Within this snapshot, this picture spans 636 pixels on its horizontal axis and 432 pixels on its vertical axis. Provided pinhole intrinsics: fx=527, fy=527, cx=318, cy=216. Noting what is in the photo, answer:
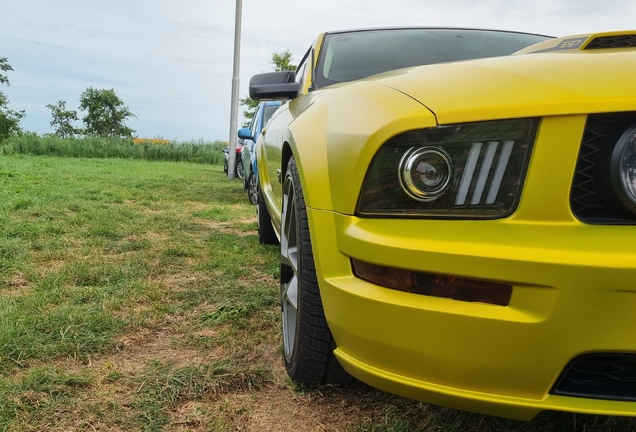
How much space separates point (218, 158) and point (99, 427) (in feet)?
73.5

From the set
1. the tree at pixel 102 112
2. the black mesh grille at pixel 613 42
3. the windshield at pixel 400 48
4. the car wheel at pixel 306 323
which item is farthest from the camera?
the tree at pixel 102 112

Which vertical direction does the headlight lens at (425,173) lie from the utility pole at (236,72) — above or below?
below

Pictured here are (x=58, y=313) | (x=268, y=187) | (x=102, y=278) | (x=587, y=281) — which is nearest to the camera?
(x=587, y=281)

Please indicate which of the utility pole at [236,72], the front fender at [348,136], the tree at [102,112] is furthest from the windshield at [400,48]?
the tree at [102,112]

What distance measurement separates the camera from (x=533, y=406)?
1156 mm

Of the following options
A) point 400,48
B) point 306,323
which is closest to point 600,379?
point 306,323

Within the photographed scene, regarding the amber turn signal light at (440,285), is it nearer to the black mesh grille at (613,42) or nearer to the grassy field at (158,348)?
the grassy field at (158,348)

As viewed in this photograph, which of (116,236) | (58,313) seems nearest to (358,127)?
(58,313)

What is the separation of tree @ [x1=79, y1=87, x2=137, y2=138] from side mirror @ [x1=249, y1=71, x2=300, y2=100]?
61857 mm

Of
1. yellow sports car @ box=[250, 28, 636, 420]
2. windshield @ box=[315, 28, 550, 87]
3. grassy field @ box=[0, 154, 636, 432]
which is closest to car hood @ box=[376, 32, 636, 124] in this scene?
yellow sports car @ box=[250, 28, 636, 420]

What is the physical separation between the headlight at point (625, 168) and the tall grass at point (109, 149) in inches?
904

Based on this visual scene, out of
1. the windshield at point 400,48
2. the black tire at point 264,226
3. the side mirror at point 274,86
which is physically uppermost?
the windshield at point 400,48

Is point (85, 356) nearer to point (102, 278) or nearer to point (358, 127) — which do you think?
point (102, 278)

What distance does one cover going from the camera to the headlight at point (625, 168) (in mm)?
1074
